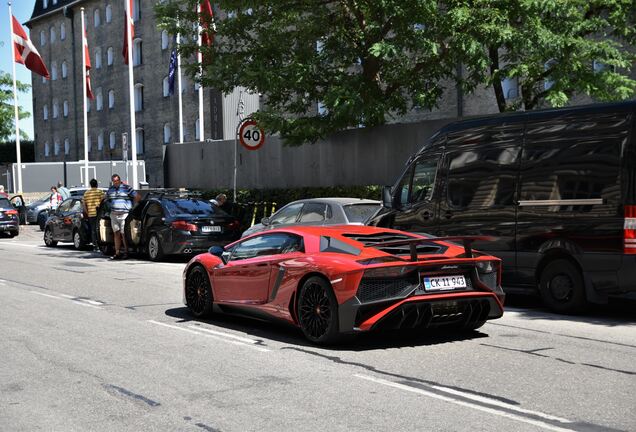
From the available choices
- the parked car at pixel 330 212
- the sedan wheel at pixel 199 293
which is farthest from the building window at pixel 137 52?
the sedan wheel at pixel 199 293

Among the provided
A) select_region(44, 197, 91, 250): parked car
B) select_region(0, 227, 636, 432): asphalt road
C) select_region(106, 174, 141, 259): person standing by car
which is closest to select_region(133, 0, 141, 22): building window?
select_region(44, 197, 91, 250): parked car

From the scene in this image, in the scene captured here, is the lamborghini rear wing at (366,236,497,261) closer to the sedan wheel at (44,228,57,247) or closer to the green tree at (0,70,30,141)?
the sedan wheel at (44,228,57,247)

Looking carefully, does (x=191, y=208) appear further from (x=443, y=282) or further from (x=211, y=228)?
(x=443, y=282)

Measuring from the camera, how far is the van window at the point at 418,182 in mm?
12773

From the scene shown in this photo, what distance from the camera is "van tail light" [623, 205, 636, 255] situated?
1002 cm

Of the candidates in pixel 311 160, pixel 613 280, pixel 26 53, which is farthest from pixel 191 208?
pixel 26 53

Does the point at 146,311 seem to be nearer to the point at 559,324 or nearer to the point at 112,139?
the point at 559,324

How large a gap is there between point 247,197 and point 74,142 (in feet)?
155

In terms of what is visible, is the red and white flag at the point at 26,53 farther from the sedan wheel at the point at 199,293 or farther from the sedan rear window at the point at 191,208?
A: the sedan wheel at the point at 199,293

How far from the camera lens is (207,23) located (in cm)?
2195

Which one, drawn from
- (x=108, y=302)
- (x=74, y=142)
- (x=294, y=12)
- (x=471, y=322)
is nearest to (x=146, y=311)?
(x=108, y=302)

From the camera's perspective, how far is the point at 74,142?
2697 inches

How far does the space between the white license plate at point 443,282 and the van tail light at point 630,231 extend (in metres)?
2.73

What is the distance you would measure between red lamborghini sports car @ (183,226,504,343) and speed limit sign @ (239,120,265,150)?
1155 cm
